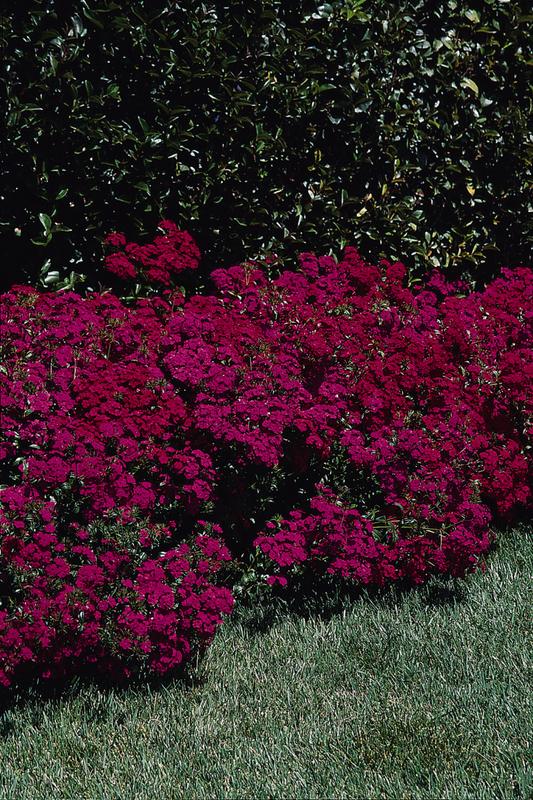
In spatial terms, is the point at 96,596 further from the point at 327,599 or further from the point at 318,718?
the point at 327,599

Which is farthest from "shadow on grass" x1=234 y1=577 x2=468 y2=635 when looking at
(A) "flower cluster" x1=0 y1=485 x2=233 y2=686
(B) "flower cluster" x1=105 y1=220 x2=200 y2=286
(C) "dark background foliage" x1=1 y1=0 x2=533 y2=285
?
(C) "dark background foliage" x1=1 y1=0 x2=533 y2=285

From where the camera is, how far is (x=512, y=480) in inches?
175

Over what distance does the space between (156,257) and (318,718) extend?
2.69 meters

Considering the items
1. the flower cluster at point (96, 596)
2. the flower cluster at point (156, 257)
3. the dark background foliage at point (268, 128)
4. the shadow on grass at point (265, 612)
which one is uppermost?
the dark background foliage at point (268, 128)

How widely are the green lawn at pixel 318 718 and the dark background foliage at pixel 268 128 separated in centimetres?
241

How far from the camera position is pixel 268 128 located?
5379 mm

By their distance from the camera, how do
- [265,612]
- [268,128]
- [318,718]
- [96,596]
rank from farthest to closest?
1. [268,128]
2. [265,612]
3. [96,596]
4. [318,718]

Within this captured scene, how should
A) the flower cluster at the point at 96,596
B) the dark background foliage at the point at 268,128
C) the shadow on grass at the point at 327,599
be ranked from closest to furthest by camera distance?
1. the flower cluster at the point at 96,596
2. the shadow on grass at the point at 327,599
3. the dark background foliage at the point at 268,128

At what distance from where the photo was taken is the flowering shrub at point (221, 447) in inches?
138

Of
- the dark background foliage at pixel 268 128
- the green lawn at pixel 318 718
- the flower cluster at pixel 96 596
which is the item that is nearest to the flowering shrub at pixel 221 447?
the flower cluster at pixel 96 596

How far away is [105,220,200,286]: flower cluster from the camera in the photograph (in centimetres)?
483

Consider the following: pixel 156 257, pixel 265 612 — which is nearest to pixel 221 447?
pixel 265 612

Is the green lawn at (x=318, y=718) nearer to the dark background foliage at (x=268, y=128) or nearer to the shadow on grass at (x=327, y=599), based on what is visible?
the shadow on grass at (x=327, y=599)

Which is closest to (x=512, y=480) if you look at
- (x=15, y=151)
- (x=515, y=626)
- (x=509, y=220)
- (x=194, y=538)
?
(x=515, y=626)
